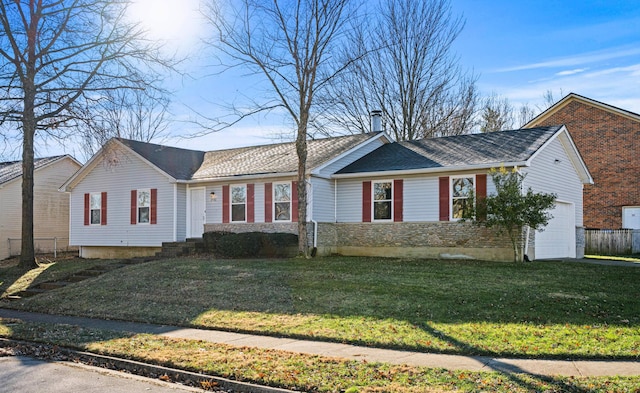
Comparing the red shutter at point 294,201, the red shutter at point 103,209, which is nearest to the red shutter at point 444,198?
the red shutter at point 294,201

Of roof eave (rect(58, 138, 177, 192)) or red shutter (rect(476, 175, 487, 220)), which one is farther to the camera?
roof eave (rect(58, 138, 177, 192))

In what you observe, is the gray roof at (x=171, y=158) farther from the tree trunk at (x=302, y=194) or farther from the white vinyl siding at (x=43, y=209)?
the white vinyl siding at (x=43, y=209)

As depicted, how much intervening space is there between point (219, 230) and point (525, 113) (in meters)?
31.3

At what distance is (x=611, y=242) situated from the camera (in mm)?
27594

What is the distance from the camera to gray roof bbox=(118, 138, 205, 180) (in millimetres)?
24992

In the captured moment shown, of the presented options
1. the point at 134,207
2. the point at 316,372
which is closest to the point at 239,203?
the point at 134,207

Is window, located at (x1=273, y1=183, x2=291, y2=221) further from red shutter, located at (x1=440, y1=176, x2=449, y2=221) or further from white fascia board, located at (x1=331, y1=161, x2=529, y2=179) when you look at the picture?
red shutter, located at (x1=440, y1=176, x2=449, y2=221)

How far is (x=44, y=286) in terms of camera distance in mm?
17453

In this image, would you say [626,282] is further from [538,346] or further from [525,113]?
[525,113]

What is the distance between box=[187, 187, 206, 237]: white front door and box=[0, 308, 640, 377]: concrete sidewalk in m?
13.0

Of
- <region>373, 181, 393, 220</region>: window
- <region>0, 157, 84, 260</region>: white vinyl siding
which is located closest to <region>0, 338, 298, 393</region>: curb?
<region>373, 181, 393, 220</region>: window

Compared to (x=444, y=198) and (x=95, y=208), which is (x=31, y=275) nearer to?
(x=95, y=208)

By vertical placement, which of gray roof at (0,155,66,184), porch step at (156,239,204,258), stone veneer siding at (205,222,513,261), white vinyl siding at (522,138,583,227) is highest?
gray roof at (0,155,66,184)

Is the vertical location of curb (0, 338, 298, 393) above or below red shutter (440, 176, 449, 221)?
below
